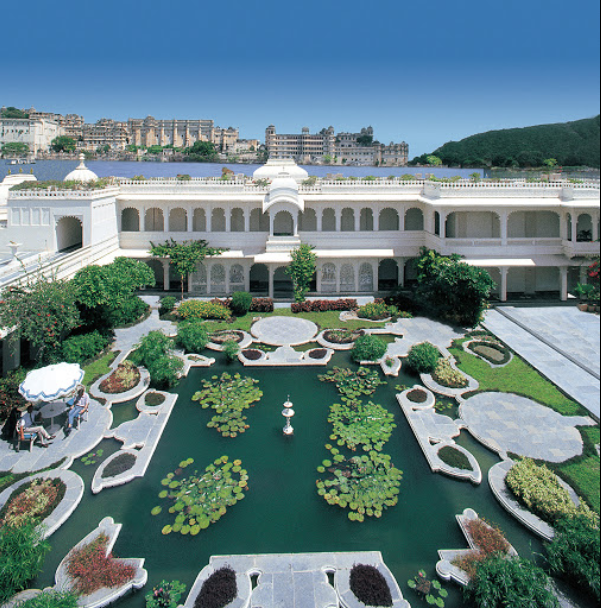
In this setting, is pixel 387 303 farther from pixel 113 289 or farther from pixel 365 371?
pixel 113 289

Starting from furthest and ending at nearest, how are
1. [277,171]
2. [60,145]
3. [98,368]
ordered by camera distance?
1. [60,145]
2. [277,171]
3. [98,368]

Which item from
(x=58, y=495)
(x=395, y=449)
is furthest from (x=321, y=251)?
(x=58, y=495)

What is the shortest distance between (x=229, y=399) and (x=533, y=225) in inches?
838

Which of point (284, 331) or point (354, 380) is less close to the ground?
point (284, 331)

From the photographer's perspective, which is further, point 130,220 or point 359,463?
point 130,220

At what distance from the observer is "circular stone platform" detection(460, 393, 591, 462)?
14430mm

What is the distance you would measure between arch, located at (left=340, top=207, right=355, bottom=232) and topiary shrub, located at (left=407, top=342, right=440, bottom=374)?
13279 millimetres

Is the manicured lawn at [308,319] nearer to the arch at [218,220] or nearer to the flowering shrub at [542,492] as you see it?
the arch at [218,220]

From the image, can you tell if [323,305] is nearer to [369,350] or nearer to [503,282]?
[369,350]

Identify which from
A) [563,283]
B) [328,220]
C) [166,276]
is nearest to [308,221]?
[328,220]

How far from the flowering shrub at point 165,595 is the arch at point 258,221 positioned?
77.9 feet

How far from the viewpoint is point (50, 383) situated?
48.4ft

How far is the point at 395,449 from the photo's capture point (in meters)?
14.8

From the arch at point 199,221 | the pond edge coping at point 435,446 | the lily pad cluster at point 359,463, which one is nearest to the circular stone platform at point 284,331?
the lily pad cluster at point 359,463
